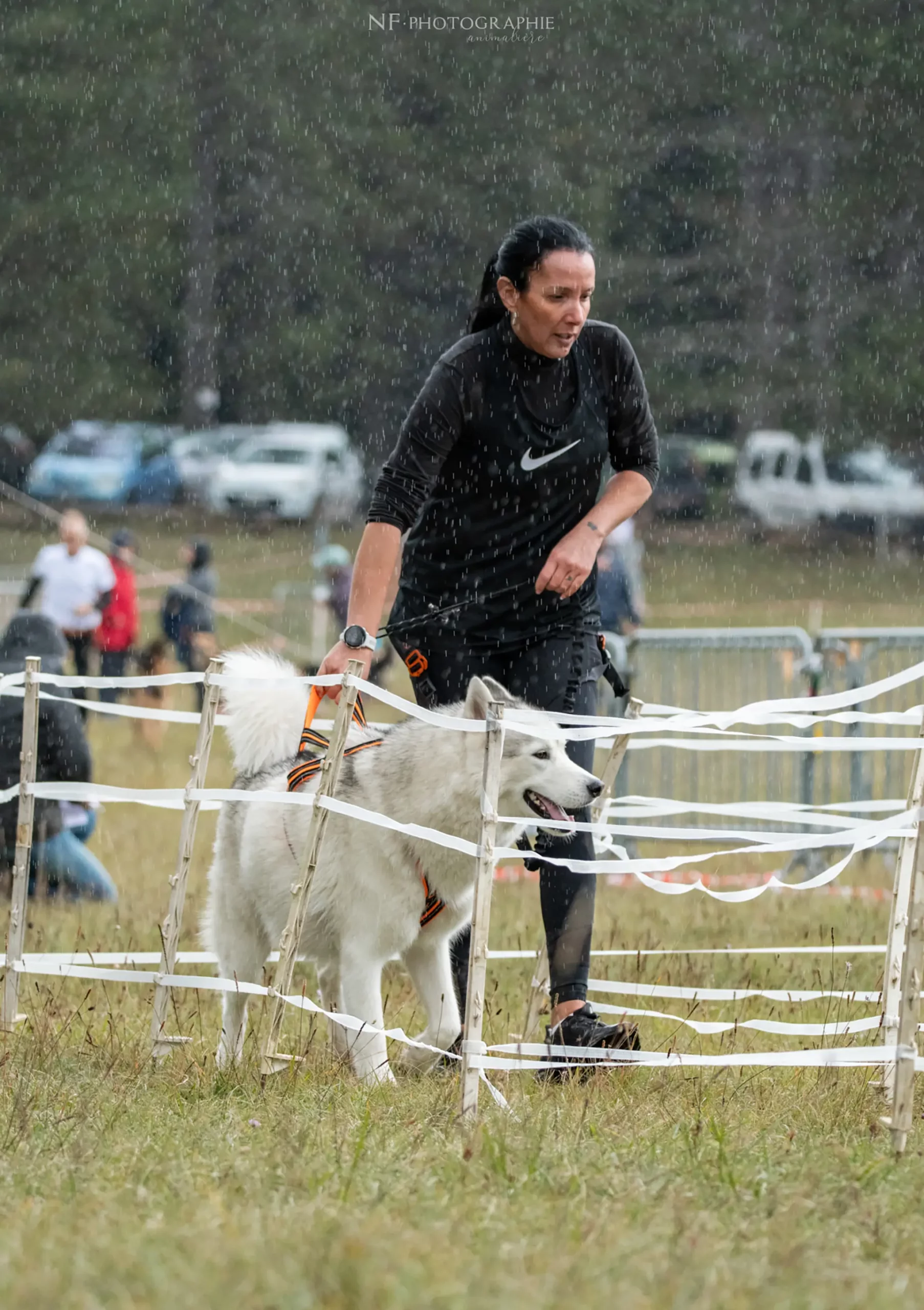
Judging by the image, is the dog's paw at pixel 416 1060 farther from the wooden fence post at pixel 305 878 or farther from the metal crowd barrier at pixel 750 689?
the metal crowd barrier at pixel 750 689

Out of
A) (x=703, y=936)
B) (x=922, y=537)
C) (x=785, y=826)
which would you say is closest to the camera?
(x=703, y=936)

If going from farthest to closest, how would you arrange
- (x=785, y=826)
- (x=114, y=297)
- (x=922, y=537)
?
(x=114, y=297)
(x=922, y=537)
(x=785, y=826)

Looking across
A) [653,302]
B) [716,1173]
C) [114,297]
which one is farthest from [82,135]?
[716,1173]

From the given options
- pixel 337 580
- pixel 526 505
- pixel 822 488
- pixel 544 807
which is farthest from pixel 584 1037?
pixel 822 488

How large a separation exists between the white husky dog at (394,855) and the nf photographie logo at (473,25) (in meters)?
29.2

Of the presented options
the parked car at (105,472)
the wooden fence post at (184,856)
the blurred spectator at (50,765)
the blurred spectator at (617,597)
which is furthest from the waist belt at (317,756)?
the parked car at (105,472)

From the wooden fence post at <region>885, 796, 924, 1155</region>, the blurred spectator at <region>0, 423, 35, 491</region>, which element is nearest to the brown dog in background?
the wooden fence post at <region>885, 796, 924, 1155</region>

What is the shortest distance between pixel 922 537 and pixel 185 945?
28.1 meters

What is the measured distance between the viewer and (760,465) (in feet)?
116

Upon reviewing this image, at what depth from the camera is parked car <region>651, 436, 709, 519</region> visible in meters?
35.2

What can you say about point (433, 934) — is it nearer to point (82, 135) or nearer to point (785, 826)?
point (785, 826)

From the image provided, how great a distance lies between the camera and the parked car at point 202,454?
35141 mm

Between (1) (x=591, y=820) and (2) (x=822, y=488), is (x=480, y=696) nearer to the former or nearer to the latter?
(1) (x=591, y=820)

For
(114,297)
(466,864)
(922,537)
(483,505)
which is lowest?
(466,864)
